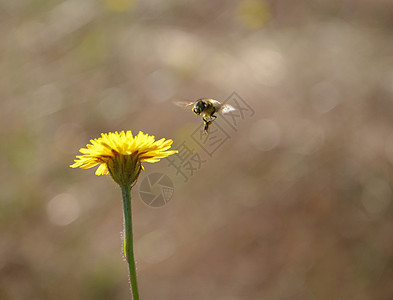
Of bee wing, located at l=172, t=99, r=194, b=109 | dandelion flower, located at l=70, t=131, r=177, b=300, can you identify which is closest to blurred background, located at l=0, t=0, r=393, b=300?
bee wing, located at l=172, t=99, r=194, b=109

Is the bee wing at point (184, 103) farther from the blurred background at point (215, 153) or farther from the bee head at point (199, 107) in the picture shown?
the blurred background at point (215, 153)

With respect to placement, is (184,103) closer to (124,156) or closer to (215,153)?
(124,156)

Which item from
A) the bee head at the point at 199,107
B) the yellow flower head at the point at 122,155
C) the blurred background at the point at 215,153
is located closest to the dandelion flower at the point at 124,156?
the yellow flower head at the point at 122,155

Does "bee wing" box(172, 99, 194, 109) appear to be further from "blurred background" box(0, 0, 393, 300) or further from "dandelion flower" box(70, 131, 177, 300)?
"blurred background" box(0, 0, 393, 300)

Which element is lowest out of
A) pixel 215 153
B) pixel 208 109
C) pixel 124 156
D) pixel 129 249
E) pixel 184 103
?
pixel 129 249

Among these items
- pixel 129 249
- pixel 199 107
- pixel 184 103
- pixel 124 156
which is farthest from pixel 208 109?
pixel 129 249

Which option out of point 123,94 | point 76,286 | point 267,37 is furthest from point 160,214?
point 267,37

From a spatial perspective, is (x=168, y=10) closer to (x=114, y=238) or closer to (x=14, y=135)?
(x=14, y=135)

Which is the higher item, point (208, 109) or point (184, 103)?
point (184, 103)
